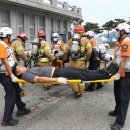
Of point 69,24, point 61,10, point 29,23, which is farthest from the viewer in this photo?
point 69,24

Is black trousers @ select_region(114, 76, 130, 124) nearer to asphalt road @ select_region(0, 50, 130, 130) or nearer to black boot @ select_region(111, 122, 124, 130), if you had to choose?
black boot @ select_region(111, 122, 124, 130)

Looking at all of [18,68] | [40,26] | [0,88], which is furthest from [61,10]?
[18,68]

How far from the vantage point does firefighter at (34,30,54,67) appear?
8.96 m

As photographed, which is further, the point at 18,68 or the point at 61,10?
the point at 61,10

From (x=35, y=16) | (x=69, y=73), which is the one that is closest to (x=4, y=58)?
(x=69, y=73)

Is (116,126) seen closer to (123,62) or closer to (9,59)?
(123,62)

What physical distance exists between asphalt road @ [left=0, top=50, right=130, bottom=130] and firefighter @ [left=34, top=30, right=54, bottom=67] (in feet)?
2.98

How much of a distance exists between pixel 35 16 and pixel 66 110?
16084 mm

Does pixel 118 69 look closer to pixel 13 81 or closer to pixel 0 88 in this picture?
pixel 13 81

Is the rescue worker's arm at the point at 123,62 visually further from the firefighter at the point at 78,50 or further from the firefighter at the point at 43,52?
the firefighter at the point at 43,52

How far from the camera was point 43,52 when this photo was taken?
8.99m

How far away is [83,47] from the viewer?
8.21 meters

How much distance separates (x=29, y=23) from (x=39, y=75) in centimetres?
1594

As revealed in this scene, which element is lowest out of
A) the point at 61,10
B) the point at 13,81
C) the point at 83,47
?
the point at 13,81
